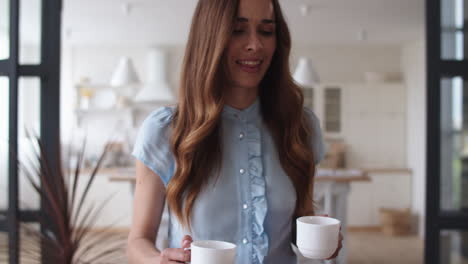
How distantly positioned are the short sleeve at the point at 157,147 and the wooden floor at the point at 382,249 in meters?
4.18

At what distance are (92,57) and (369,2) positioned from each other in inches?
162

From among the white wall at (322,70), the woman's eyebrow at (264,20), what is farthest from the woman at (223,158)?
the white wall at (322,70)

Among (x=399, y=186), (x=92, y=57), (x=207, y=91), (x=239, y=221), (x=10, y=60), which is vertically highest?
(x=92, y=57)

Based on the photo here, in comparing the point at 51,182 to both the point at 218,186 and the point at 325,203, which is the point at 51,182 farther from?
the point at 325,203

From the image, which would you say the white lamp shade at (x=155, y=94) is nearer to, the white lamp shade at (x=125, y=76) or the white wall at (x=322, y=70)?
the white wall at (x=322, y=70)

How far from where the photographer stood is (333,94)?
6840mm

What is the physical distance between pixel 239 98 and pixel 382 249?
15.9ft

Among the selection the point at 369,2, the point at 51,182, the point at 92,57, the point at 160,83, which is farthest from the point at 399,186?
the point at 51,182

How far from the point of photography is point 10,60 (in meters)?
1.83

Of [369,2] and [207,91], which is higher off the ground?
[369,2]

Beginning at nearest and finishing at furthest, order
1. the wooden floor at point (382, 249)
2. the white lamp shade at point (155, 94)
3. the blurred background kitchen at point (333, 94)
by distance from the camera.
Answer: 1. the blurred background kitchen at point (333, 94)
2. the wooden floor at point (382, 249)
3. the white lamp shade at point (155, 94)

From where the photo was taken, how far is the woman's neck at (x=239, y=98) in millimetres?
1293

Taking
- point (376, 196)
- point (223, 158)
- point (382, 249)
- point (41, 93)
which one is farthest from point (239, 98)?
point (376, 196)

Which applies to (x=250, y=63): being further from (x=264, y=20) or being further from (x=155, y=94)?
(x=155, y=94)
